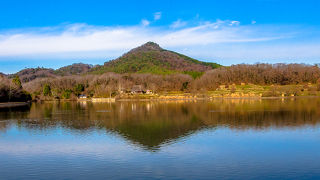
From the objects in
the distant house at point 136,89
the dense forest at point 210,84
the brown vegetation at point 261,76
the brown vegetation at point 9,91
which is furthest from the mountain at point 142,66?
the brown vegetation at point 9,91

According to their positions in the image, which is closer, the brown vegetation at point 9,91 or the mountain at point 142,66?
the brown vegetation at point 9,91

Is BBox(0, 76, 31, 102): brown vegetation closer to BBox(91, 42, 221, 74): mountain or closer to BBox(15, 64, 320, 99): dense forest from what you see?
BBox(15, 64, 320, 99): dense forest

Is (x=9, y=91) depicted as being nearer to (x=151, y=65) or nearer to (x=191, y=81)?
(x=191, y=81)

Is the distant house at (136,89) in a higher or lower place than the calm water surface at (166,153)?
higher

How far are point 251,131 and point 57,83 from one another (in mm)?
118543

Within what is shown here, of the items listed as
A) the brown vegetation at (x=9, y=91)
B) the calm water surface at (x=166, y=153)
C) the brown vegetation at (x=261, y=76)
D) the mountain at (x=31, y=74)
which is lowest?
the calm water surface at (x=166, y=153)

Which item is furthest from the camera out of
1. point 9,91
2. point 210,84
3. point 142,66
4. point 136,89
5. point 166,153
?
point 142,66

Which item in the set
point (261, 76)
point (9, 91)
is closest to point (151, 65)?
point (261, 76)

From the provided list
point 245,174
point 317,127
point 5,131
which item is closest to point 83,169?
point 245,174

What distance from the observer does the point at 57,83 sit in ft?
425

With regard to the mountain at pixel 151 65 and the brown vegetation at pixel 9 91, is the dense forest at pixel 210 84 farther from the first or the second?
the mountain at pixel 151 65

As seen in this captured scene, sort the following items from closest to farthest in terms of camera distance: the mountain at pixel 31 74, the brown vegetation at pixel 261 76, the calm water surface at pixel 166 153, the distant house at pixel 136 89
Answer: the calm water surface at pixel 166 153
the brown vegetation at pixel 261 76
the distant house at pixel 136 89
the mountain at pixel 31 74

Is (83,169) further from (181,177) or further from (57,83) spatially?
(57,83)

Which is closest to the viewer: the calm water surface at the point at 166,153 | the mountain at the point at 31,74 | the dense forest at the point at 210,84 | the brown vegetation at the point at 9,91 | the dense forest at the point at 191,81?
the calm water surface at the point at 166,153
